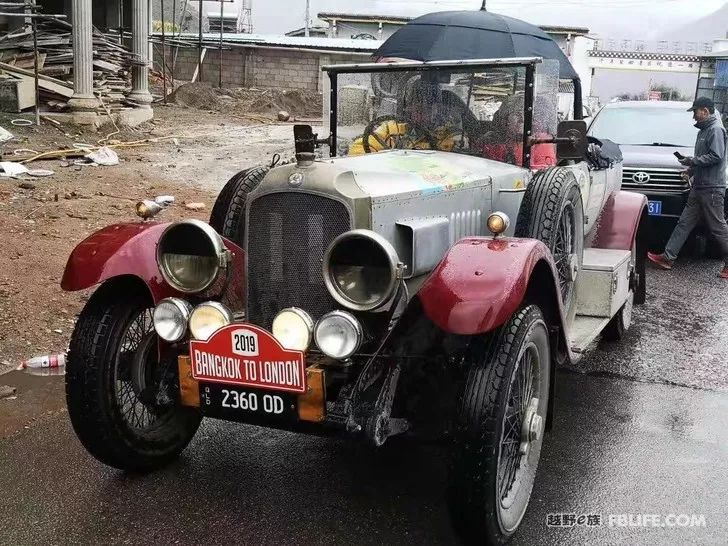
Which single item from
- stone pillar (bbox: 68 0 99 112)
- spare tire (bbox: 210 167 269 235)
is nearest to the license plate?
spare tire (bbox: 210 167 269 235)

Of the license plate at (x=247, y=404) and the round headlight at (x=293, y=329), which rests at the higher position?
the round headlight at (x=293, y=329)

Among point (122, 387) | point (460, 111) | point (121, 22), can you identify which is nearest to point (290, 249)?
point (122, 387)

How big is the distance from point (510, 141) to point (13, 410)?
324 cm

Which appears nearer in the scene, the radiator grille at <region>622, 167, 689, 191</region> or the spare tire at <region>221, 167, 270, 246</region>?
the spare tire at <region>221, 167, 270, 246</region>

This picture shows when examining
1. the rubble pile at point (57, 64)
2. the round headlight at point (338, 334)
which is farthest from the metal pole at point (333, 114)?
the rubble pile at point (57, 64)

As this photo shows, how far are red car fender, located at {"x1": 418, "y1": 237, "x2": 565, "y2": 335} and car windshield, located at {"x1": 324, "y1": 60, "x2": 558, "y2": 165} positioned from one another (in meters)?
1.56

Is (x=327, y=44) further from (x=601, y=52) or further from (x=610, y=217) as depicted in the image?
(x=601, y=52)

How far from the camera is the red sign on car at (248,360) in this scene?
3172mm

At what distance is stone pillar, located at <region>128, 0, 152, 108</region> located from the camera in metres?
17.4

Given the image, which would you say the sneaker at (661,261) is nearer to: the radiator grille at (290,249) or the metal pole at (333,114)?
the metal pole at (333,114)

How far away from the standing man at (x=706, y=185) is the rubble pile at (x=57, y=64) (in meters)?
10.8

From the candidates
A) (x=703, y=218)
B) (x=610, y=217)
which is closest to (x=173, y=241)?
(x=610, y=217)

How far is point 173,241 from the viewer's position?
3656 mm

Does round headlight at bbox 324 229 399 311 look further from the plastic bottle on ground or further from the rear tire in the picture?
the rear tire
